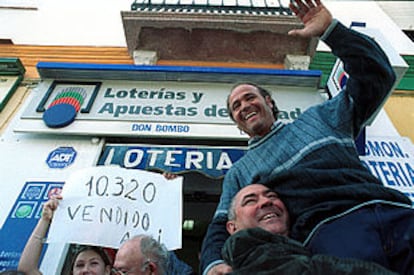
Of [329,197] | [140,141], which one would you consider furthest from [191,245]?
[329,197]

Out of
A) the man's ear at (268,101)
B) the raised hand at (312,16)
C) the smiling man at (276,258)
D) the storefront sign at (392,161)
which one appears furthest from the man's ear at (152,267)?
the storefront sign at (392,161)

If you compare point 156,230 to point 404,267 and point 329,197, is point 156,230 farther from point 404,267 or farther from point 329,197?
point 404,267

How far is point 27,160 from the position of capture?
10.6 ft

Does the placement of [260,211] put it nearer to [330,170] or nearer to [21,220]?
[330,170]

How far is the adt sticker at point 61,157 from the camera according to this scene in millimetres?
3180

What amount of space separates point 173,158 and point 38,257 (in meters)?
1.40

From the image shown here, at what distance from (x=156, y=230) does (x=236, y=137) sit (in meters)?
1.47

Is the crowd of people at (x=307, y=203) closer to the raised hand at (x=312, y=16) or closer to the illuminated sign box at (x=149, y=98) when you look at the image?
the raised hand at (x=312, y=16)

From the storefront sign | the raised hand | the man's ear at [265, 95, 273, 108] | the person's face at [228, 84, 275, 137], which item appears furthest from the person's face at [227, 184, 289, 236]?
the storefront sign

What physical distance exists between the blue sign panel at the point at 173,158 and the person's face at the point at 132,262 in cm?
123

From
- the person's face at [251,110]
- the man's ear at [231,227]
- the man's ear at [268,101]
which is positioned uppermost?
the man's ear at [268,101]

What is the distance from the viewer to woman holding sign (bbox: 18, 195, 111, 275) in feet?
6.79

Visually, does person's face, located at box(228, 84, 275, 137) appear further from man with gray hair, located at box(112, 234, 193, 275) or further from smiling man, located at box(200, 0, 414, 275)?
man with gray hair, located at box(112, 234, 193, 275)

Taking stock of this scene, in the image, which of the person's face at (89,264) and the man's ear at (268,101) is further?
the man's ear at (268,101)
